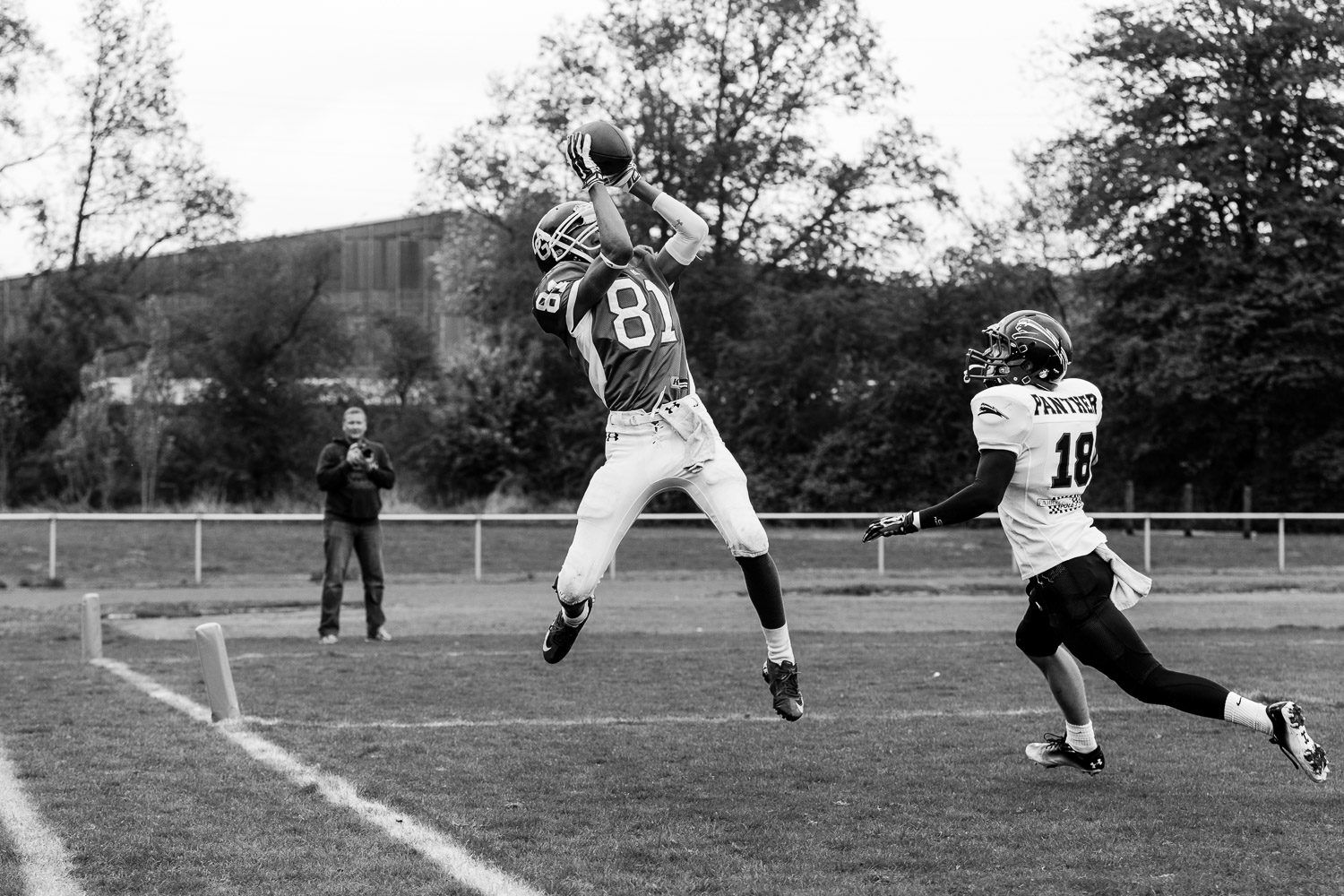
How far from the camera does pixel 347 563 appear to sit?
14219mm

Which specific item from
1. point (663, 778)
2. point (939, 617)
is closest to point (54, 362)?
point (939, 617)

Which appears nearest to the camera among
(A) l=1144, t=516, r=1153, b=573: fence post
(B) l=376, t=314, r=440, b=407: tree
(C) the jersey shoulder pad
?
(C) the jersey shoulder pad

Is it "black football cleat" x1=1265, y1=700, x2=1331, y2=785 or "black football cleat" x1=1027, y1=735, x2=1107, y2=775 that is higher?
"black football cleat" x1=1265, y1=700, x2=1331, y2=785

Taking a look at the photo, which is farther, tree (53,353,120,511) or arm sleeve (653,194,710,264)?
tree (53,353,120,511)

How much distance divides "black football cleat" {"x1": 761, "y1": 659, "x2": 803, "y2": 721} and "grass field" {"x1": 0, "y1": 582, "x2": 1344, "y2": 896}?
12.0 inches

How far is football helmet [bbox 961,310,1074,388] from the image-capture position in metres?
6.82

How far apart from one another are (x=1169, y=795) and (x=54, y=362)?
43809 millimetres

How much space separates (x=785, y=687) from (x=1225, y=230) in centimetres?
3638

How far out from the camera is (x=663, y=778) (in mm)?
6988

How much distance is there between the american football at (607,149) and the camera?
7004mm

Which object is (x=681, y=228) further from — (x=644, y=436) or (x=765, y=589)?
(x=765, y=589)

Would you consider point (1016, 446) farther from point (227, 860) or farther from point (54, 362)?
point (54, 362)

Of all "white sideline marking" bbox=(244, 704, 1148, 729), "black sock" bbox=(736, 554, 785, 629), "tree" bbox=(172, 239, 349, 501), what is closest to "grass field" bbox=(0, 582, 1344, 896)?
"white sideline marking" bbox=(244, 704, 1148, 729)

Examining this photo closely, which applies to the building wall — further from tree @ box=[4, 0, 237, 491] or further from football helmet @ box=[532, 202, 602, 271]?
football helmet @ box=[532, 202, 602, 271]
